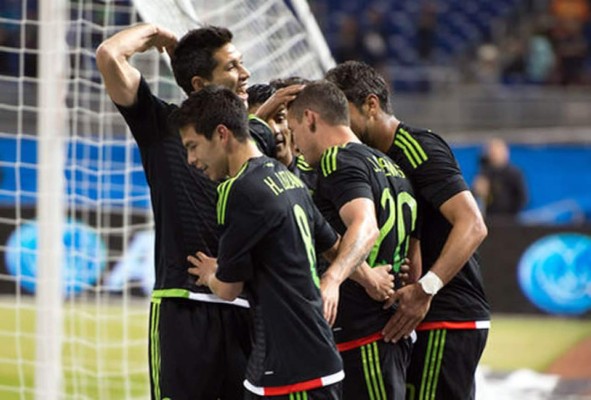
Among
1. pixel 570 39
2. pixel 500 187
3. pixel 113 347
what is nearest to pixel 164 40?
pixel 113 347

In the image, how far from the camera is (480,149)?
18.5 m

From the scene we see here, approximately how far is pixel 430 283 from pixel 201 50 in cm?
135

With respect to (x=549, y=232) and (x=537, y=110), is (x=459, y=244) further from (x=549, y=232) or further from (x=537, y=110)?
(x=537, y=110)

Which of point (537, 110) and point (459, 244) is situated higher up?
point (537, 110)

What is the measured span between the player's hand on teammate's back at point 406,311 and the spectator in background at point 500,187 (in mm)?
10331

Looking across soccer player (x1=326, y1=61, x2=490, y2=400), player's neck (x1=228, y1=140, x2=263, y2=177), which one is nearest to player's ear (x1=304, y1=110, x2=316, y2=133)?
soccer player (x1=326, y1=61, x2=490, y2=400)

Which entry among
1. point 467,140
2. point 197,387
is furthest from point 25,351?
point 467,140

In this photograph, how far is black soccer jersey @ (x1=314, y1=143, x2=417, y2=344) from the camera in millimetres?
5363

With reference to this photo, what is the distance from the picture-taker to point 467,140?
18766 millimetres

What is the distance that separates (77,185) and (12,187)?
6.41 meters

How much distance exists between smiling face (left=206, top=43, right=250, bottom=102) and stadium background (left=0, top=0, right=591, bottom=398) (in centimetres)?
322

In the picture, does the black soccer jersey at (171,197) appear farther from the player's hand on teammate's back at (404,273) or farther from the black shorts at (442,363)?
the black shorts at (442,363)

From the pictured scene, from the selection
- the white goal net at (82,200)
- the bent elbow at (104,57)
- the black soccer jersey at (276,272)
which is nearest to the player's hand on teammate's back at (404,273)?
the black soccer jersey at (276,272)

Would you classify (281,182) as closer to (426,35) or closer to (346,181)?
(346,181)
